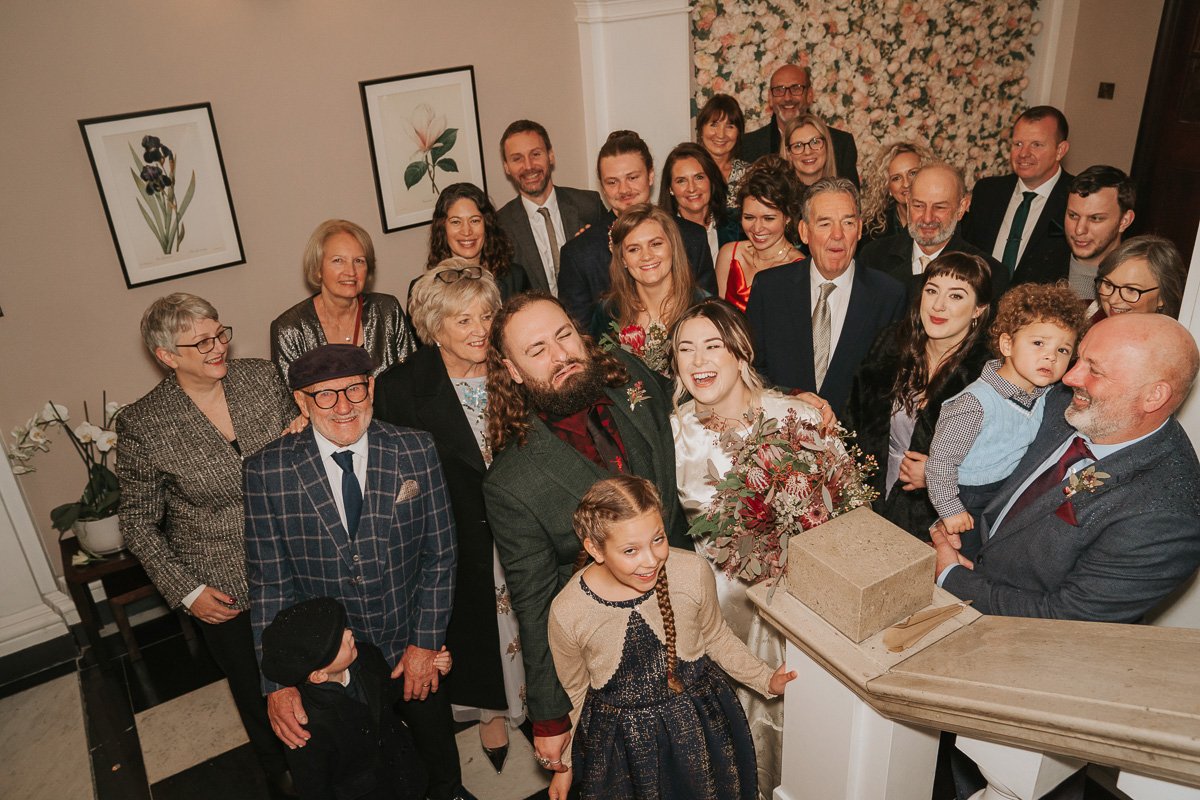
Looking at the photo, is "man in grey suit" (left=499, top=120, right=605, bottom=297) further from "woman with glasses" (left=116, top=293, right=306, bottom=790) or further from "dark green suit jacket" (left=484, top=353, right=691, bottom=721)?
"dark green suit jacket" (left=484, top=353, right=691, bottom=721)

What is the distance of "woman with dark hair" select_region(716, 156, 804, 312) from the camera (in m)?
4.16

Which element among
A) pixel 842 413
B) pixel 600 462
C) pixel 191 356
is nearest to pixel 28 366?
pixel 191 356

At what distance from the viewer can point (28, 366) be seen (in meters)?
4.26

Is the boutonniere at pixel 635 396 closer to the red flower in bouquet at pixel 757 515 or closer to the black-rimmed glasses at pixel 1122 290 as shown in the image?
the red flower in bouquet at pixel 757 515

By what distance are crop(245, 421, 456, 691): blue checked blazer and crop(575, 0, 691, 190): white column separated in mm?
3583

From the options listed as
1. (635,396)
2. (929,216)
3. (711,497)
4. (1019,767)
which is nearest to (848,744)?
(1019,767)

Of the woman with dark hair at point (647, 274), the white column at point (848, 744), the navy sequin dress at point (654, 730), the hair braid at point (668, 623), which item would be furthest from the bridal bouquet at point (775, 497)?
the woman with dark hair at point (647, 274)

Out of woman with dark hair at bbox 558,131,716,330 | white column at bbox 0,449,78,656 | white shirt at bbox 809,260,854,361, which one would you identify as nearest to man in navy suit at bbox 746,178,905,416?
white shirt at bbox 809,260,854,361

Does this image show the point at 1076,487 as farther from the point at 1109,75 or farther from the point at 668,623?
the point at 1109,75

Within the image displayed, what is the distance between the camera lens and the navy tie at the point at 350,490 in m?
2.72

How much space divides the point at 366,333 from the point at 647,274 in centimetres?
148

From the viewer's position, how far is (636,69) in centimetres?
565

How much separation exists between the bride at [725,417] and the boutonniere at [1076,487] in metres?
0.85

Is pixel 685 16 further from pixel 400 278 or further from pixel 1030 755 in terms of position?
pixel 1030 755
